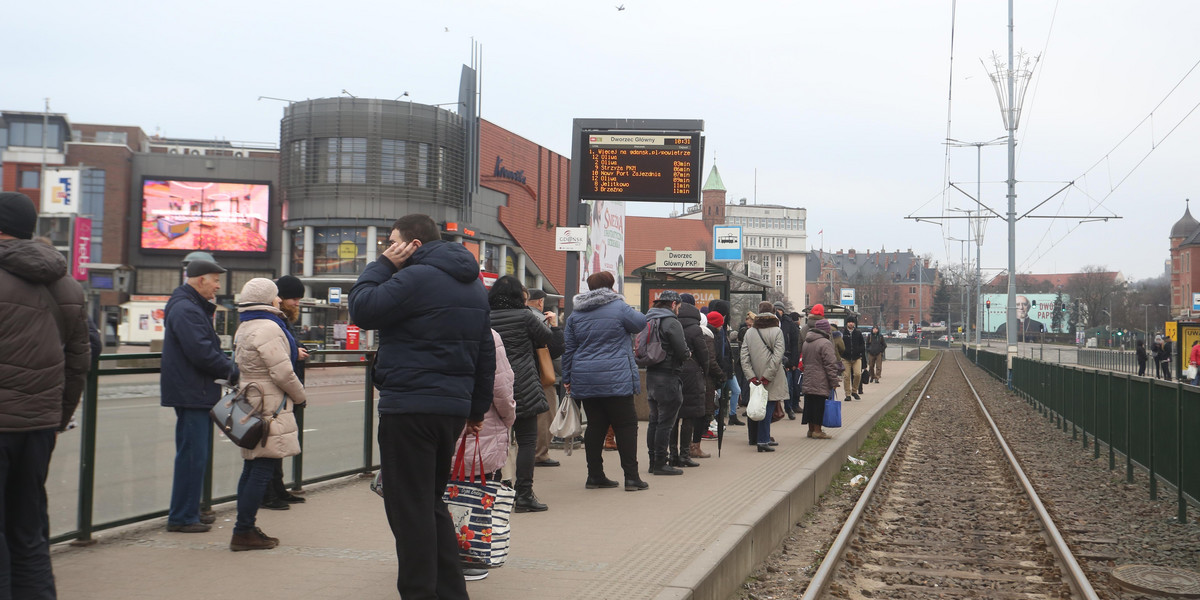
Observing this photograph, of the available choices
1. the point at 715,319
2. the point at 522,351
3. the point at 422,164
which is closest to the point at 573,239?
the point at 715,319

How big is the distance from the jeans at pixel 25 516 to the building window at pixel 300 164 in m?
60.5

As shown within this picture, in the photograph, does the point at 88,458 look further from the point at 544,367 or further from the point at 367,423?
the point at 544,367

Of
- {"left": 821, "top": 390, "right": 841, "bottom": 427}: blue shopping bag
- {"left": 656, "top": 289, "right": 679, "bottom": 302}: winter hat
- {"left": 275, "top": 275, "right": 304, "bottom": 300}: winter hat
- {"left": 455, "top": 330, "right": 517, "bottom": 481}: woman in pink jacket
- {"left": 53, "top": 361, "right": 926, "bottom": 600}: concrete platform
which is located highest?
{"left": 656, "top": 289, "right": 679, "bottom": 302}: winter hat

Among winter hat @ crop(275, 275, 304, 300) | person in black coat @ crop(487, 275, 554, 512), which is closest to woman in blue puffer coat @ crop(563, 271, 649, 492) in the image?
person in black coat @ crop(487, 275, 554, 512)

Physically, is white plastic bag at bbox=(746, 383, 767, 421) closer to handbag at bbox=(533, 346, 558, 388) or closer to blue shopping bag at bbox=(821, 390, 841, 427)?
blue shopping bag at bbox=(821, 390, 841, 427)

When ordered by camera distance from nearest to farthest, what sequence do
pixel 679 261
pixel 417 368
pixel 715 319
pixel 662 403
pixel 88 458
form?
1. pixel 417 368
2. pixel 88 458
3. pixel 662 403
4. pixel 715 319
5. pixel 679 261

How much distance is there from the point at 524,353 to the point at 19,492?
4185 millimetres

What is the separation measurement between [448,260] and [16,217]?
1744 mm

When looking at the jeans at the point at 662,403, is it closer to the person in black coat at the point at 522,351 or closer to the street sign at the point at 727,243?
the person in black coat at the point at 522,351

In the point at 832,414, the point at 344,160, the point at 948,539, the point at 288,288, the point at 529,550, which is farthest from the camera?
the point at 344,160

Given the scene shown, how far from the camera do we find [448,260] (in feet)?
14.4

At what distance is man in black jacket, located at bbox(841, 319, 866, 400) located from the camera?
23.6 meters

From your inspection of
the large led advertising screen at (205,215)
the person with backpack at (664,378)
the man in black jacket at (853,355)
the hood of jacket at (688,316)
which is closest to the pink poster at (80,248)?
the large led advertising screen at (205,215)

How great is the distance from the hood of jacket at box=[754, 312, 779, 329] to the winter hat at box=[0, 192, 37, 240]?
29.3ft
